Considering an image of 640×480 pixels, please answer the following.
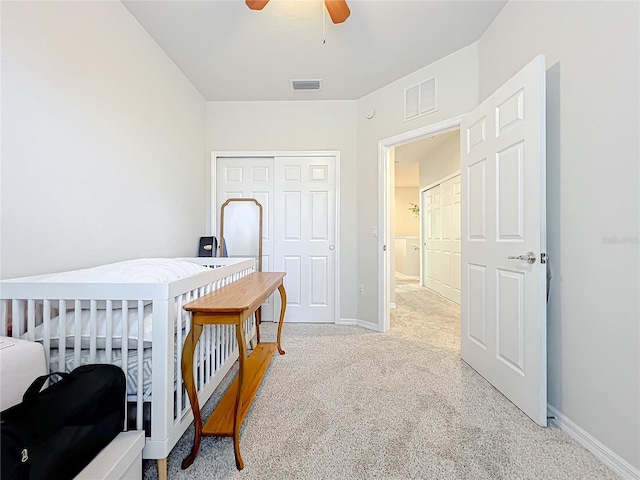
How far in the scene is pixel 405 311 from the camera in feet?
12.7

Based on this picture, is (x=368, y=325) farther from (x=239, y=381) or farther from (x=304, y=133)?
(x=304, y=133)

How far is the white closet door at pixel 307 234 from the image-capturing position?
3350 millimetres

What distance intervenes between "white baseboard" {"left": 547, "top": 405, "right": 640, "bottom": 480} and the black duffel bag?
2.03 m

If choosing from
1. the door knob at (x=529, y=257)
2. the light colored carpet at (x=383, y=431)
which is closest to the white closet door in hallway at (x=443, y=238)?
the light colored carpet at (x=383, y=431)

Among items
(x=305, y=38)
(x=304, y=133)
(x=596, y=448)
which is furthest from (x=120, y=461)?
(x=304, y=133)

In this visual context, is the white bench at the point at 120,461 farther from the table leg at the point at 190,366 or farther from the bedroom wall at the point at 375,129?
the bedroom wall at the point at 375,129

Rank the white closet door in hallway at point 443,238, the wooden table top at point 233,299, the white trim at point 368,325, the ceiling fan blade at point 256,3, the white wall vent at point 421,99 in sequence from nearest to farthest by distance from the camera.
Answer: the wooden table top at point 233,299
the ceiling fan blade at point 256,3
the white wall vent at point 421,99
the white trim at point 368,325
the white closet door in hallway at point 443,238

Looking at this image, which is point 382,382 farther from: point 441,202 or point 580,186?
point 441,202

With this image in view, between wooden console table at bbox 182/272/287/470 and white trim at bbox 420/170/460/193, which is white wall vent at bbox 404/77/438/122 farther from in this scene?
wooden console table at bbox 182/272/287/470

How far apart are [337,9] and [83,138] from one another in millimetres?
1702

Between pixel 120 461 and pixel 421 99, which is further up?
pixel 421 99

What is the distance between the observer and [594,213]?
134 centimetres

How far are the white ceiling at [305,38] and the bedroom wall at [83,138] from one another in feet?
0.91

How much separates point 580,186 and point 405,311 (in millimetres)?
2772
